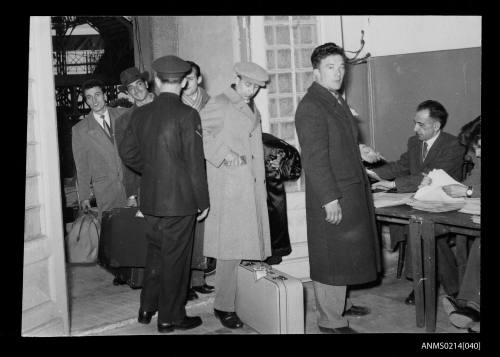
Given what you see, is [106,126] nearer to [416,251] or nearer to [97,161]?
[97,161]

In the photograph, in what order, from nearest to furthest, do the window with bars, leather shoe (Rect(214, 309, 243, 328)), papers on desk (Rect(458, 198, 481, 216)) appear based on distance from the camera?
papers on desk (Rect(458, 198, 481, 216))
leather shoe (Rect(214, 309, 243, 328))
the window with bars

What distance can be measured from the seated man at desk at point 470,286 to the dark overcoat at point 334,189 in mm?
583

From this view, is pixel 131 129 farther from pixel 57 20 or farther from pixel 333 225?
pixel 57 20

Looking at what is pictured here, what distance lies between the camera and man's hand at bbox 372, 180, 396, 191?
4.74 m

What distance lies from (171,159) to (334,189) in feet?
3.65

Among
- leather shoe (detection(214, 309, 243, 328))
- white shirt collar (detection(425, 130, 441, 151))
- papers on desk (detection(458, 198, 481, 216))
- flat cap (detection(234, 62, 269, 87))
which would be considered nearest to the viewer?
papers on desk (detection(458, 198, 481, 216))

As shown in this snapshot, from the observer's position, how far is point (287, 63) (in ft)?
16.8

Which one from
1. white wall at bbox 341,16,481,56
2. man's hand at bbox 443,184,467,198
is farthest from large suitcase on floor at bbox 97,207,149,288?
white wall at bbox 341,16,481,56

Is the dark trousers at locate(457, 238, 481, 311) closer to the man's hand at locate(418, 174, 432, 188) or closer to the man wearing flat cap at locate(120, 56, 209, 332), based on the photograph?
the man's hand at locate(418, 174, 432, 188)

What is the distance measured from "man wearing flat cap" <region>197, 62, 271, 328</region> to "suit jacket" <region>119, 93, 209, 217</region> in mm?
218

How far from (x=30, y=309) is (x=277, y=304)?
5.26 ft

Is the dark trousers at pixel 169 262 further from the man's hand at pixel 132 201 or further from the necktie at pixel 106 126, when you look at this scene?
the necktie at pixel 106 126

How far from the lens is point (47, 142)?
3.56 metres

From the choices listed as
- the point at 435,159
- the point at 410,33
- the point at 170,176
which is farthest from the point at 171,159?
the point at 410,33
